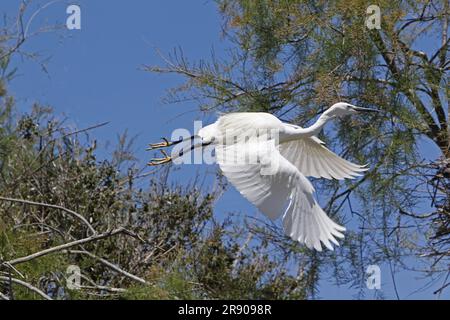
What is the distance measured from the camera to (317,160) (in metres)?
4.89

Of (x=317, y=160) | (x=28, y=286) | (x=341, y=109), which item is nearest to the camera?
(x=28, y=286)

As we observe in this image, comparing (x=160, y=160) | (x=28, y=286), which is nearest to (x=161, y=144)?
(x=160, y=160)

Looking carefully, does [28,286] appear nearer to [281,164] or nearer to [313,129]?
[281,164]

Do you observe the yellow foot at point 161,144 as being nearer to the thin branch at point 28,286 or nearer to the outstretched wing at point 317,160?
the outstretched wing at point 317,160

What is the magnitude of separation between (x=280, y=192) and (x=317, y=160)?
2.07 feet

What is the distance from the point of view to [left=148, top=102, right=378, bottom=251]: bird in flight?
4.20 m

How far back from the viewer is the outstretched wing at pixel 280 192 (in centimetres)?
417

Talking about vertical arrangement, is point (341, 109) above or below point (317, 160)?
above

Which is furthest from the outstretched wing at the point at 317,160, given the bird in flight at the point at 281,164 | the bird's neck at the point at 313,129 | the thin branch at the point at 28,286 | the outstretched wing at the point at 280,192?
the thin branch at the point at 28,286

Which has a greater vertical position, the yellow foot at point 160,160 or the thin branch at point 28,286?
the yellow foot at point 160,160

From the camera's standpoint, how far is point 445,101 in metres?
4.95

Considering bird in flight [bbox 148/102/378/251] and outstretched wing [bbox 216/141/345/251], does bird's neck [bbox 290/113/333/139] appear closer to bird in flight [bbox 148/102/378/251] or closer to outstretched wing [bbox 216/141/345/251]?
bird in flight [bbox 148/102/378/251]

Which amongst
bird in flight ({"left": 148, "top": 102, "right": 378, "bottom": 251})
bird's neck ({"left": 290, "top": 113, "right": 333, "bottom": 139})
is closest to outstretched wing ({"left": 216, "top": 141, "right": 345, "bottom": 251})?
bird in flight ({"left": 148, "top": 102, "right": 378, "bottom": 251})

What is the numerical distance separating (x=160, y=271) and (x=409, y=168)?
4.39ft
